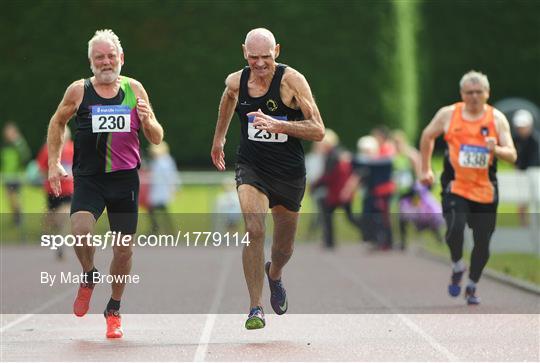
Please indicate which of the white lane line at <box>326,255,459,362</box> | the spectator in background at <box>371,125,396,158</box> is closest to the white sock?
the white lane line at <box>326,255,459,362</box>

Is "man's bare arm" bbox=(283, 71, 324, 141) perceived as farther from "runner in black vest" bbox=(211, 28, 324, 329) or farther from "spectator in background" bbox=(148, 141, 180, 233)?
"spectator in background" bbox=(148, 141, 180, 233)

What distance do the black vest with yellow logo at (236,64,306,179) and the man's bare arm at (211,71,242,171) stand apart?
76mm

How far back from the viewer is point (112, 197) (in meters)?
10.1

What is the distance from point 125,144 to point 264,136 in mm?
972

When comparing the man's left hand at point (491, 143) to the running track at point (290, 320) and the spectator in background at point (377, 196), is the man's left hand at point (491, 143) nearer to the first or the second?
the running track at point (290, 320)

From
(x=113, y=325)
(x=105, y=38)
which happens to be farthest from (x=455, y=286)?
(x=105, y=38)

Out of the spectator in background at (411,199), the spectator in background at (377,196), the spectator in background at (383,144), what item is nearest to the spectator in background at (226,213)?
the spectator in background at (377,196)

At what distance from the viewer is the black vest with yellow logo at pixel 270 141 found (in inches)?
395

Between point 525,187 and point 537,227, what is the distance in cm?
128

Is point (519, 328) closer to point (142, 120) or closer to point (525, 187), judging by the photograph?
point (142, 120)

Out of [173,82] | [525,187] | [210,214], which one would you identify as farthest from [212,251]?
[173,82]

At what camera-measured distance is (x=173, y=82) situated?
32.4 m

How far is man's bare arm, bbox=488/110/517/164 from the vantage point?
1242 cm

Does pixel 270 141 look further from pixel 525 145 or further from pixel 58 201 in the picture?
pixel 525 145
